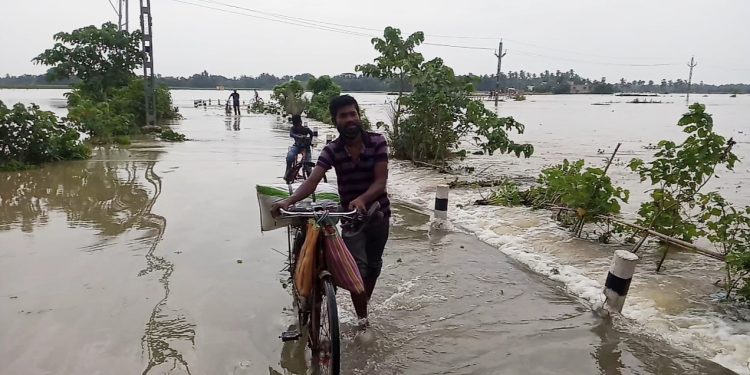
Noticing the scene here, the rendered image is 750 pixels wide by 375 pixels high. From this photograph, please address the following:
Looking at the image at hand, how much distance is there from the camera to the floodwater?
369cm

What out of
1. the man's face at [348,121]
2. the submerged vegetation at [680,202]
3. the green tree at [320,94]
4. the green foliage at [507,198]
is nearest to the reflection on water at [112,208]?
the man's face at [348,121]

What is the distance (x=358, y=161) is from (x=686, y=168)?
163 inches

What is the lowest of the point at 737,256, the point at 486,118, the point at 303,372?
the point at 303,372

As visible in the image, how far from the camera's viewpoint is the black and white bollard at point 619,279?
14.4 feet

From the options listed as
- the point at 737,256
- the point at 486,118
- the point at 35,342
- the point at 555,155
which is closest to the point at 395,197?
the point at 486,118

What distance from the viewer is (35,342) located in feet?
12.4

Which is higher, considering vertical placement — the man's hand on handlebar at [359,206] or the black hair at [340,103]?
the black hair at [340,103]

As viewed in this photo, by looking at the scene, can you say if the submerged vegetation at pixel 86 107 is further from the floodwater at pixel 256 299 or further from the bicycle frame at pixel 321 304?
the bicycle frame at pixel 321 304

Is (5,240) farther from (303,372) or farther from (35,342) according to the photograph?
(303,372)

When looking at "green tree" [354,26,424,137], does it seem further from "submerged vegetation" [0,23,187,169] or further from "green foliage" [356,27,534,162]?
"submerged vegetation" [0,23,187,169]

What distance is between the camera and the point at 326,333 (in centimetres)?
316

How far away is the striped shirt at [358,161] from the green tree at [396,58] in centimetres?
1029

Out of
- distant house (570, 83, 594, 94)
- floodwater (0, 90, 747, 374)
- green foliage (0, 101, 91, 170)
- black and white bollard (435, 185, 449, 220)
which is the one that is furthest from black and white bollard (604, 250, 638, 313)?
distant house (570, 83, 594, 94)

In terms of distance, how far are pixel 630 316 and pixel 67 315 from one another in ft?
16.1
